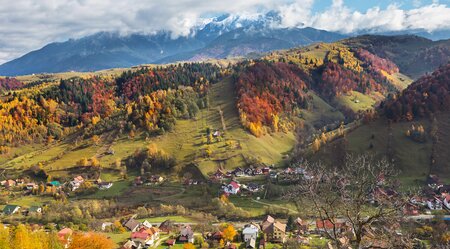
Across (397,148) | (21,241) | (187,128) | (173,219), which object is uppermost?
(21,241)

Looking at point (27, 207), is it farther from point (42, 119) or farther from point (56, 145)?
point (42, 119)

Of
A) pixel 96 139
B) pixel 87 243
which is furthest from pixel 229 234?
pixel 96 139

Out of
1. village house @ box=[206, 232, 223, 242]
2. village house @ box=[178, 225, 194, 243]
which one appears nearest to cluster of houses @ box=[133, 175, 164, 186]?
village house @ box=[178, 225, 194, 243]

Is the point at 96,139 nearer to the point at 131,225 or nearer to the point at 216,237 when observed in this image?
the point at 131,225

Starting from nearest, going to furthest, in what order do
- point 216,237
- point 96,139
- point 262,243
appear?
point 262,243 → point 216,237 → point 96,139

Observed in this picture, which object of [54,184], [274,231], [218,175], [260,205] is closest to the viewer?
[274,231]

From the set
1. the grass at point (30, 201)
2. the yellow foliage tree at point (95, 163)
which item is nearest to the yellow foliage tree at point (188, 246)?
the grass at point (30, 201)

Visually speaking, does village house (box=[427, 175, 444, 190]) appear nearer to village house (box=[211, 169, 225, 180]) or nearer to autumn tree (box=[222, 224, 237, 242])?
autumn tree (box=[222, 224, 237, 242])
